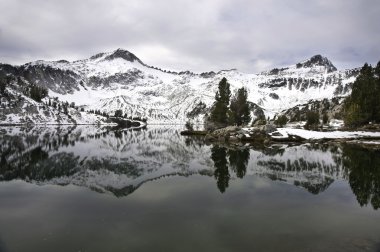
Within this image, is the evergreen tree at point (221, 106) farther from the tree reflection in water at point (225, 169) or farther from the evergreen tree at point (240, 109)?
the tree reflection in water at point (225, 169)

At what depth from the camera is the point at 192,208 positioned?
71.3ft

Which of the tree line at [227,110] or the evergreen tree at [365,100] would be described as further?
the tree line at [227,110]

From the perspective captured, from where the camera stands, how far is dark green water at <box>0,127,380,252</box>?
15.8 m

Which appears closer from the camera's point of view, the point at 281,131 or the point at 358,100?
the point at 281,131

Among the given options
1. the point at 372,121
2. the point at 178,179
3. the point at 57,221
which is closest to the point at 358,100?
the point at 372,121

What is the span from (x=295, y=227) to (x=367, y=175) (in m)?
17.9

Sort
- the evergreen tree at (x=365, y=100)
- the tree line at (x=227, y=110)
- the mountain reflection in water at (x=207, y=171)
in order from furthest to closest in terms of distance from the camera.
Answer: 1. the tree line at (x=227, y=110)
2. the evergreen tree at (x=365, y=100)
3. the mountain reflection in water at (x=207, y=171)

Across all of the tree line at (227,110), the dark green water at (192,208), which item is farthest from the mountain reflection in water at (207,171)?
the tree line at (227,110)

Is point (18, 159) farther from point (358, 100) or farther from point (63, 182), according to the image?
point (358, 100)

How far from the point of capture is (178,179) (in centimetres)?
3303

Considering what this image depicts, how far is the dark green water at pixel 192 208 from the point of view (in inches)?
624

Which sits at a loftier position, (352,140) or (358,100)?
(358,100)

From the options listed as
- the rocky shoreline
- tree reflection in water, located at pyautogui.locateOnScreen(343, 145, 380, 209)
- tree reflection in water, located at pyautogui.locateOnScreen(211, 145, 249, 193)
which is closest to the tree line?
the rocky shoreline

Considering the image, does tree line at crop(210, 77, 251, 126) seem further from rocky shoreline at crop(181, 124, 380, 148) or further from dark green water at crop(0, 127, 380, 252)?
dark green water at crop(0, 127, 380, 252)
